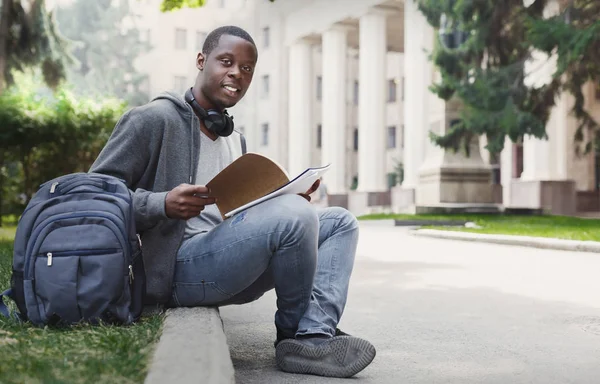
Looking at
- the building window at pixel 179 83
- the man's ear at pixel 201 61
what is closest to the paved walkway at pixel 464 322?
the man's ear at pixel 201 61

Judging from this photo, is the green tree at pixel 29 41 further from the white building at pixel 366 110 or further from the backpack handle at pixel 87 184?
the backpack handle at pixel 87 184

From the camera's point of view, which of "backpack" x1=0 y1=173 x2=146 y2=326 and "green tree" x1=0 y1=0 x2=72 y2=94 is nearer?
"backpack" x1=0 y1=173 x2=146 y2=326

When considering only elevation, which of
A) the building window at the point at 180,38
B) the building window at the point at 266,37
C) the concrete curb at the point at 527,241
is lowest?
the concrete curb at the point at 527,241

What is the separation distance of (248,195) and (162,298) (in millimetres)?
582

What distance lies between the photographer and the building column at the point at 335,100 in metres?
39.3

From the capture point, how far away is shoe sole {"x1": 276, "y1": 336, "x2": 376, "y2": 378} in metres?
3.51

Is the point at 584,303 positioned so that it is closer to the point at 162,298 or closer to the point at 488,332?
the point at 488,332

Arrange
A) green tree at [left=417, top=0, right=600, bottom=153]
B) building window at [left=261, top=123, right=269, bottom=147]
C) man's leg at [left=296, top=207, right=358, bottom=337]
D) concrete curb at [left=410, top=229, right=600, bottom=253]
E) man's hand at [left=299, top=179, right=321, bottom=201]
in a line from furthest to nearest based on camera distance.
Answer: building window at [left=261, top=123, right=269, bottom=147] < green tree at [left=417, top=0, right=600, bottom=153] < concrete curb at [left=410, top=229, right=600, bottom=253] < man's hand at [left=299, top=179, right=321, bottom=201] < man's leg at [left=296, top=207, right=358, bottom=337]

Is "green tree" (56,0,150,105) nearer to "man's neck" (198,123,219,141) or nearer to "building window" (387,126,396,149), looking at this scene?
"building window" (387,126,396,149)

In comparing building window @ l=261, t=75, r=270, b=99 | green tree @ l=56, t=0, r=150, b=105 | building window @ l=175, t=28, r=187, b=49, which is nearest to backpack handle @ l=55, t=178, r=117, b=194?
building window @ l=261, t=75, r=270, b=99

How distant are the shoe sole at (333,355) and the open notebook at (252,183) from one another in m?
0.63

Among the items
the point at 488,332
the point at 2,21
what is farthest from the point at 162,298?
the point at 2,21

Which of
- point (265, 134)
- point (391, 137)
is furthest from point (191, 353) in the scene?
point (265, 134)

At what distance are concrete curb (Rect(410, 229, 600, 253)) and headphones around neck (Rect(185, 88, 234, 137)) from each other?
8.31 m
